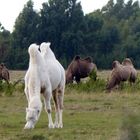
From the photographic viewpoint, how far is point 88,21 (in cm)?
6800

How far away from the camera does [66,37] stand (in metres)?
62.3

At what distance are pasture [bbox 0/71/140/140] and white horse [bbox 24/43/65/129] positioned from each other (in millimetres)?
289

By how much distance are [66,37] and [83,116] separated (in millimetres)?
48872

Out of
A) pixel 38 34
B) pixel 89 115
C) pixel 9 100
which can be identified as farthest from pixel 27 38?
pixel 89 115

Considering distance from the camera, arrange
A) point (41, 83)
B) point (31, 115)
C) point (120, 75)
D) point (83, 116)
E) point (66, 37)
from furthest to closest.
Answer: point (66, 37), point (120, 75), point (83, 116), point (41, 83), point (31, 115)

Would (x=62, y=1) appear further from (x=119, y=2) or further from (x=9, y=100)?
(x=9, y=100)

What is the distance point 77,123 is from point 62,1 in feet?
185

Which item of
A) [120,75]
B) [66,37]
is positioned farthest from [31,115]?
[66,37]

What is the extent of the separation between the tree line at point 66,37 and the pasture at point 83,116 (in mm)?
39785

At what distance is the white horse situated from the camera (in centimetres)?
1076

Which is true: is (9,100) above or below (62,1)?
below

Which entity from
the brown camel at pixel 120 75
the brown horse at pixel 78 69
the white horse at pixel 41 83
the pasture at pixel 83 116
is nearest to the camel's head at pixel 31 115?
the white horse at pixel 41 83

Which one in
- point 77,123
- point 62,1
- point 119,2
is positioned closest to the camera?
point 77,123

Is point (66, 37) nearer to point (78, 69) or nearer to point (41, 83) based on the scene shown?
point (78, 69)
